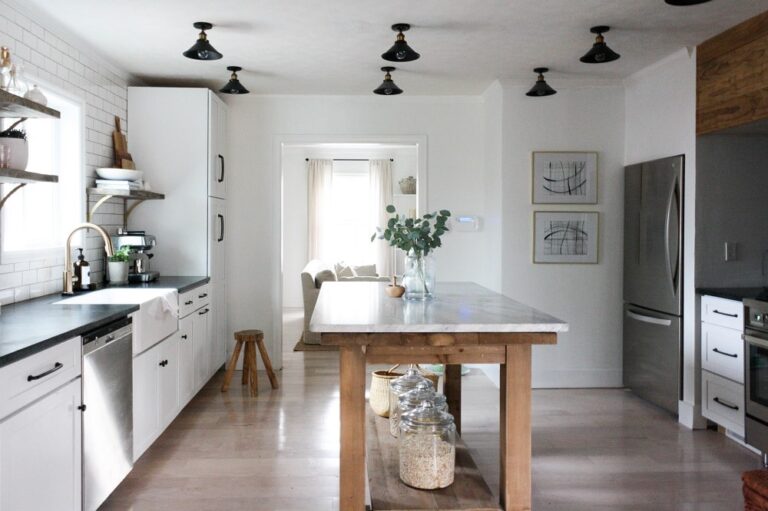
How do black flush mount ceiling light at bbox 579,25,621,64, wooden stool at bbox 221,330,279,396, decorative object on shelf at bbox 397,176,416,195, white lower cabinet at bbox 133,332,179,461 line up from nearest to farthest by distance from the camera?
white lower cabinet at bbox 133,332,179,461
black flush mount ceiling light at bbox 579,25,621,64
wooden stool at bbox 221,330,279,396
decorative object on shelf at bbox 397,176,416,195

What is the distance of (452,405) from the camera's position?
3660mm

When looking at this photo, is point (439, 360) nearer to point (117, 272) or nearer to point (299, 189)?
point (117, 272)

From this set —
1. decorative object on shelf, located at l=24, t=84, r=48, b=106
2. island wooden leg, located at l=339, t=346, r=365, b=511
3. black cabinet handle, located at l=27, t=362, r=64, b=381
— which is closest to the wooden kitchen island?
island wooden leg, located at l=339, t=346, r=365, b=511

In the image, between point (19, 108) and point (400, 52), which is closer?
point (19, 108)

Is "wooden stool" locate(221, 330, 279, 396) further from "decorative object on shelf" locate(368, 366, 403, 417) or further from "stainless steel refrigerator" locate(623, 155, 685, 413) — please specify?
"stainless steel refrigerator" locate(623, 155, 685, 413)

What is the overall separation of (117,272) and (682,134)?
392cm

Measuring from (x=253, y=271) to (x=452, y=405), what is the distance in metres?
2.71

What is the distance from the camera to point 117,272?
13.7ft

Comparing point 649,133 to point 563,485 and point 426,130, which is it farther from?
point 563,485

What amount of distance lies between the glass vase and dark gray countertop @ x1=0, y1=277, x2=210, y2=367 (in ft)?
4.51

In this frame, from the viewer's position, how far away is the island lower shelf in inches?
93.2

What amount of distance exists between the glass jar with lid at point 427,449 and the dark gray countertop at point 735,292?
7.11 feet

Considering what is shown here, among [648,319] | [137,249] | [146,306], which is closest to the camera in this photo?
[146,306]

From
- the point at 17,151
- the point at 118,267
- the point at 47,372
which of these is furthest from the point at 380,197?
the point at 47,372
